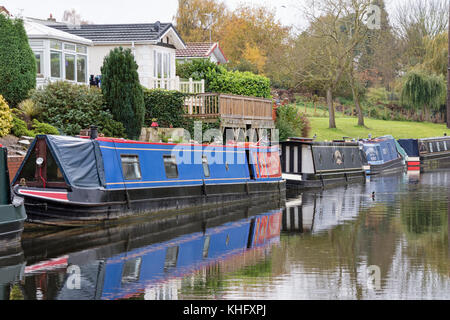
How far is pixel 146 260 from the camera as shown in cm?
1370

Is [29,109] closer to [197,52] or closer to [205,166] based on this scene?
[205,166]

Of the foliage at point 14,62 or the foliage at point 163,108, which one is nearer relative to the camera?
the foliage at point 14,62

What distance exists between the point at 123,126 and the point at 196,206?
5776 mm

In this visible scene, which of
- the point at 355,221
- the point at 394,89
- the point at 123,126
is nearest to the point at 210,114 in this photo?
the point at 123,126

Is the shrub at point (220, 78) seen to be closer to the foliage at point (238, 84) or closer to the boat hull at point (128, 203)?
the foliage at point (238, 84)

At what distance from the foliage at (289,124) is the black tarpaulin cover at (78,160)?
2225 cm

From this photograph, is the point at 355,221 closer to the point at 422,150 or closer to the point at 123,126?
the point at 123,126

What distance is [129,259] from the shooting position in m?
13.8

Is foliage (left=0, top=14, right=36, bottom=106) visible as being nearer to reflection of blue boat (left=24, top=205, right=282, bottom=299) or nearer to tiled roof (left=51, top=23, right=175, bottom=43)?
reflection of blue boat (left=24, top=205, right=282, bottom=299)

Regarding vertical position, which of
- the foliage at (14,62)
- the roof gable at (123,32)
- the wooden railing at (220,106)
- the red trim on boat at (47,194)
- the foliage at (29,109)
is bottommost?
the red trim on boat at (47,194)

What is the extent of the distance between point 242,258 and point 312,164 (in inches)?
652

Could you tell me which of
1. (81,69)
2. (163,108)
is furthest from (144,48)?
(163,108)

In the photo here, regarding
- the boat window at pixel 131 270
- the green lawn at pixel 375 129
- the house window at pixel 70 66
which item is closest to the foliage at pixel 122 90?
the house window at pixel 70 66

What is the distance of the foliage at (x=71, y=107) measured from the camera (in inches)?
915
